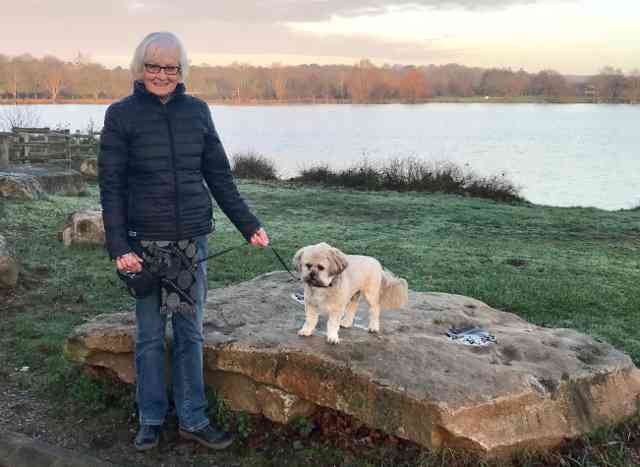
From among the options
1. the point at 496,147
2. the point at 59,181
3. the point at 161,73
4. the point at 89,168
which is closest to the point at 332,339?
the point at 161,73

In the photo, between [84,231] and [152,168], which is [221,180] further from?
[84,231]

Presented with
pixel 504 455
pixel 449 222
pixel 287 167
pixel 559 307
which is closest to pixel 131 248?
pixel 504 455

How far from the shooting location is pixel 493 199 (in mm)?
22125

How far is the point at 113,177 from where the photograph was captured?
372 centimetres

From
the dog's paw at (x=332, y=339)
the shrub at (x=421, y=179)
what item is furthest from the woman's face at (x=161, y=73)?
the shrub at (x=421, y=179)

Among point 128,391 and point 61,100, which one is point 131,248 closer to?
point 128,391

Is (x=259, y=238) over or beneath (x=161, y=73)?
beneath

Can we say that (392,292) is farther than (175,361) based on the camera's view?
Yes

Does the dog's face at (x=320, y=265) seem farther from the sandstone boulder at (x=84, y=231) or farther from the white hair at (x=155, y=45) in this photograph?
the sandstone boulder at (x=84, y=231)

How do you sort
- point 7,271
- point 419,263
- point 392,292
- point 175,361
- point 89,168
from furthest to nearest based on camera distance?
point 89,168, point 419,263, point 7,271, point 392,292, point 175,361

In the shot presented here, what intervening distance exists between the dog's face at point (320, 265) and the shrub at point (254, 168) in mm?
22467

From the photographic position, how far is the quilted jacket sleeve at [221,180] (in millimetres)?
4047

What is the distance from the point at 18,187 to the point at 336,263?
12.6 m

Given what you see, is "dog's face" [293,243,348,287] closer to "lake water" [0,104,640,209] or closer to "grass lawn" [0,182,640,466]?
"grass lawn" [0,182,640,466]
